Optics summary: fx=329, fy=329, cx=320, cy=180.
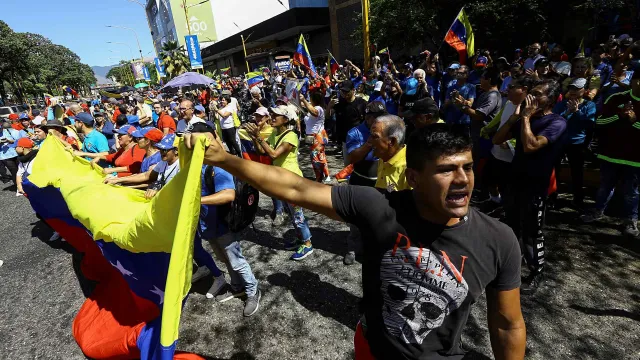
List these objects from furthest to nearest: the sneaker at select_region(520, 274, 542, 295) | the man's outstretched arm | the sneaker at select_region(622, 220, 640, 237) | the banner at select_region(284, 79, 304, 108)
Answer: the banner at select_region(284, 79, 304, 108)
the sneaker at select_region(622, 220, 640, 237)
the sneaker at select_region(520, 274, 542, 295)
the man's outstretched arm

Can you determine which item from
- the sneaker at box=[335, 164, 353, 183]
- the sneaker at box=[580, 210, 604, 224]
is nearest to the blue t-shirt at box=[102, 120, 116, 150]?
the sneaker at box=[335, 164, 353, 183]

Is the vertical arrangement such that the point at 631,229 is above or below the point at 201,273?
below

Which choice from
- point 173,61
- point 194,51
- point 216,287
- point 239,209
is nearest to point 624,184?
point 239,209

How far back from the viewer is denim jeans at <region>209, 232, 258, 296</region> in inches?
134

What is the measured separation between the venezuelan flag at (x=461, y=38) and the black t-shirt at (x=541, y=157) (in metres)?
4.66

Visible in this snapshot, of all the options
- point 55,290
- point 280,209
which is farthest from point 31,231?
point 280,209

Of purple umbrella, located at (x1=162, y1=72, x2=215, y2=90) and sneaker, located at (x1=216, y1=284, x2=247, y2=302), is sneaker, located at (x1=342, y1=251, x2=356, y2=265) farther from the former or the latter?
purple umbrella, located at (x1=162, y1=72, x2=215, y2=90)

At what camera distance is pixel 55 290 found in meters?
4.45

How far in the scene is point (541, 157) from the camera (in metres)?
2.96

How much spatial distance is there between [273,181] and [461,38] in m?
7.21

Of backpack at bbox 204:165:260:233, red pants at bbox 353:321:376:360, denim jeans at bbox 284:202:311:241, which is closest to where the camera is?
red pants at bbox 353:321:376:360

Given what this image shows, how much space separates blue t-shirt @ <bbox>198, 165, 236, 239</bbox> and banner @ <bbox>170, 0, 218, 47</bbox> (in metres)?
69.5

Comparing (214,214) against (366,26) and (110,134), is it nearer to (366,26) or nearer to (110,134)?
(110,134)

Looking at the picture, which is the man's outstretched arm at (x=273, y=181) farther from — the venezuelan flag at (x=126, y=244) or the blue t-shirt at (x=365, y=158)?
the blue t-shirt at (x=365, y=158)
